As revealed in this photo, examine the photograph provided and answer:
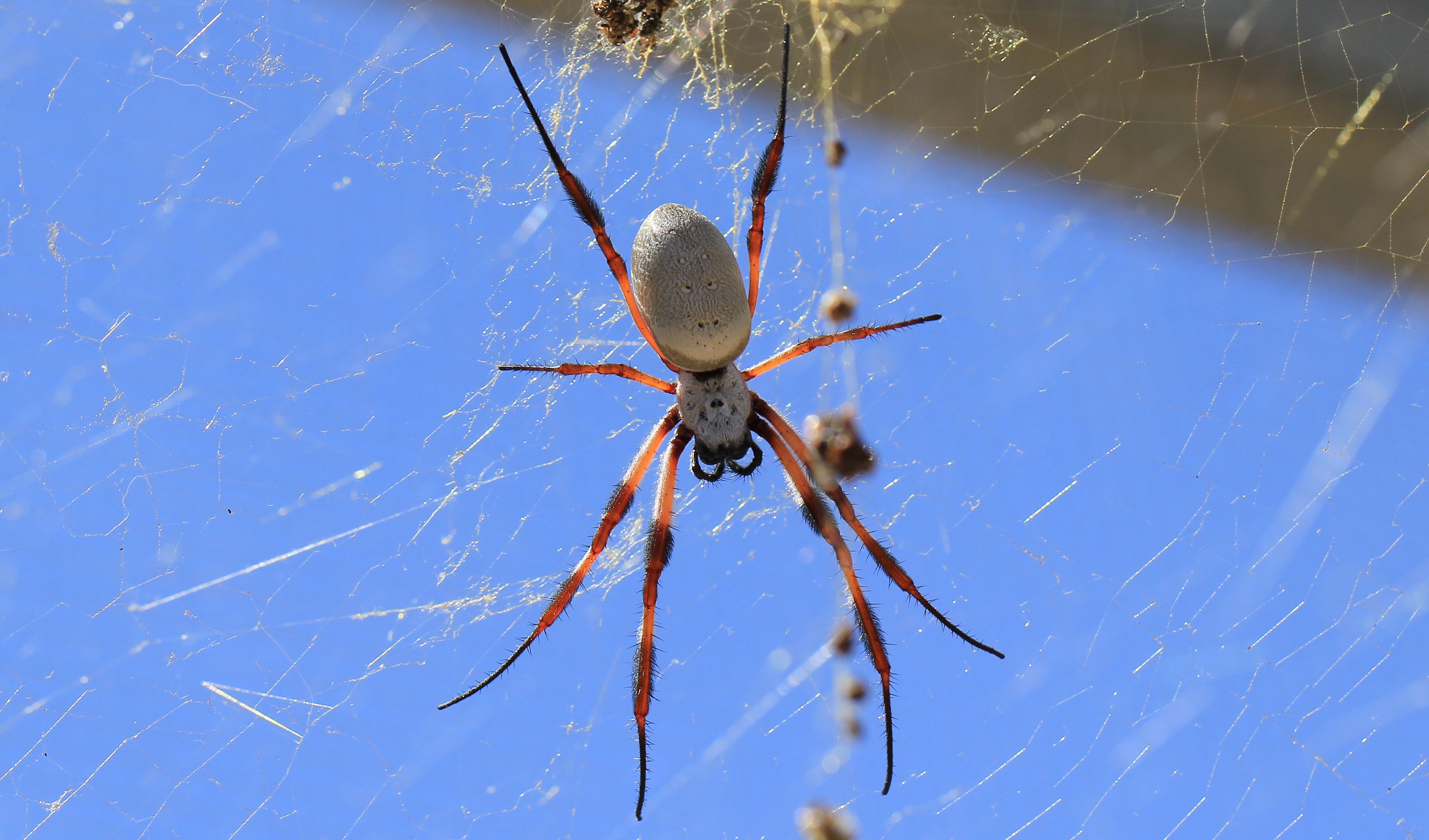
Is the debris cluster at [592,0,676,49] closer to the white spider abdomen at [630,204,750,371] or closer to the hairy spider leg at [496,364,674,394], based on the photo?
the white spider abdomen at [630,204,750,371]

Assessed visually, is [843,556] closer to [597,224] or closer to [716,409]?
[716,409]

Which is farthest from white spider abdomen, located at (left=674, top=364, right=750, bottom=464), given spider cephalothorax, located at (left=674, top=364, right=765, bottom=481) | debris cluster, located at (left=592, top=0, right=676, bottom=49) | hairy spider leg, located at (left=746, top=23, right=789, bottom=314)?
debris cluster, located at (left=592, top=0, right=676, bottom=49)

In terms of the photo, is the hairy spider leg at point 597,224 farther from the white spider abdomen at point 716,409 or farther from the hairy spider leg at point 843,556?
the hairy spider leg at point 843,556

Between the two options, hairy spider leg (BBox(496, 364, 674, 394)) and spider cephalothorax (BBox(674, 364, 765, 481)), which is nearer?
hairy spider leg (BBox(496, 364, 674, 394))

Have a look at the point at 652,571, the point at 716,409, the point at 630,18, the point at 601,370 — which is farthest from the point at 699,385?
the point at 630,18

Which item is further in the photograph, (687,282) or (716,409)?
(716,409)

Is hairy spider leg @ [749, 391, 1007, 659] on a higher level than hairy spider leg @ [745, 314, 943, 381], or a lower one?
lower

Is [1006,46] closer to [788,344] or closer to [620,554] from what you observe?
[788,344]
